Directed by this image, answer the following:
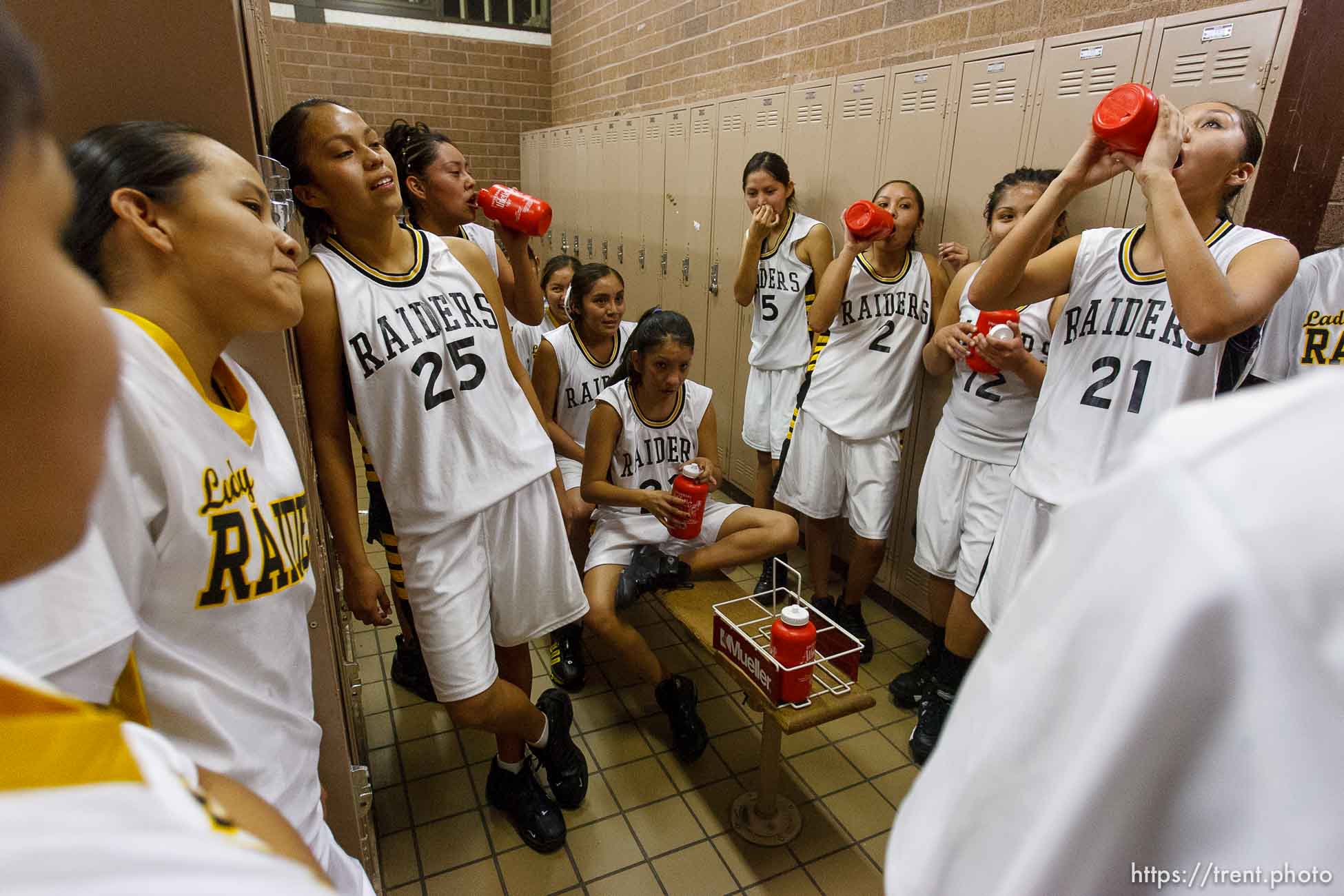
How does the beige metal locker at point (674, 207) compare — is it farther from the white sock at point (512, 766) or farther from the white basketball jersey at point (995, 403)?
the white sock at point (512, 766)

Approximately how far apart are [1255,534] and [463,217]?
266cm

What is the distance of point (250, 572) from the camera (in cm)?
97

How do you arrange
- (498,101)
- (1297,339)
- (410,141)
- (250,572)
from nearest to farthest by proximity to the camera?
(250,572) < (1297,339) < (410,141) < (498,101)

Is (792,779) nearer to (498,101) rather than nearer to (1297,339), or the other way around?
(1297,339)

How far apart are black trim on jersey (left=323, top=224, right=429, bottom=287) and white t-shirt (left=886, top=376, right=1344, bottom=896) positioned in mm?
1591

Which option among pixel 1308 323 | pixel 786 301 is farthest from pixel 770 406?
pixel 1308 323

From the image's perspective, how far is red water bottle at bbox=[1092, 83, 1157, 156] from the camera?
64.4 inches

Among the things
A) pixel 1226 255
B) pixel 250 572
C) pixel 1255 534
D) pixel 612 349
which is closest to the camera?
pixel 1255 534

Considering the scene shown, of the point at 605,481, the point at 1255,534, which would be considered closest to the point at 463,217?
the point at 605,481

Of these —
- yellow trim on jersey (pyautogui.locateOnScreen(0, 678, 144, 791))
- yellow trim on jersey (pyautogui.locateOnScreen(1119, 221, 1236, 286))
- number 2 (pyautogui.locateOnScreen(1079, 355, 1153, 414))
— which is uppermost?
yellow trim on jersey (pyautogui.locateOnScreen(1119, 221, 1236, 286))

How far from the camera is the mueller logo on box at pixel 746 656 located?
182cm

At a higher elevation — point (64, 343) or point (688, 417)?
point (64, 343)

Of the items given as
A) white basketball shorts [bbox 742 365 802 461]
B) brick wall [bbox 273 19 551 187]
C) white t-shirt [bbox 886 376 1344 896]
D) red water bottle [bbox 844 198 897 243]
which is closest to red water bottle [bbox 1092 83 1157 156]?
red water bottle [bbox 844 198 897 243]

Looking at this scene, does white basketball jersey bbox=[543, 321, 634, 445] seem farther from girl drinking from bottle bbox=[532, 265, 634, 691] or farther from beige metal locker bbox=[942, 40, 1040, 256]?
beige metal locker bbox=[942, 40, 1040, 256]
